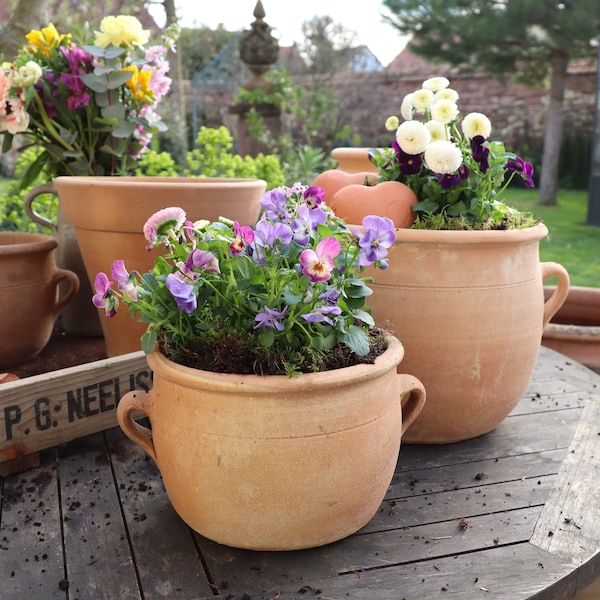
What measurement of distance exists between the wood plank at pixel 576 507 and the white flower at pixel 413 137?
73 cm

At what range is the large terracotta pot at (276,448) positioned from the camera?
104 cm

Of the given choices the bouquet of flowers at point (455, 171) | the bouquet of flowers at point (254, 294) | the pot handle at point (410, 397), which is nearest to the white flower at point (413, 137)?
the bouquet of flowers at point (455, 171)

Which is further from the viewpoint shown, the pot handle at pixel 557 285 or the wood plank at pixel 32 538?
the pot handle at pixel 557 285

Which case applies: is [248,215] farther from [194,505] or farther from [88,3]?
[88,3]

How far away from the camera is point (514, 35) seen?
8586 mm

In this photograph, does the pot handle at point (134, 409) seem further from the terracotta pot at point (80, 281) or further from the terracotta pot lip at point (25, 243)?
the terracotta pot at point (80, 281)

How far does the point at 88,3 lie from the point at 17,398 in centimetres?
847

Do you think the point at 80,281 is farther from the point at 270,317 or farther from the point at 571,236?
the point at 571,236

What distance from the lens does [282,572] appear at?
3.59ft

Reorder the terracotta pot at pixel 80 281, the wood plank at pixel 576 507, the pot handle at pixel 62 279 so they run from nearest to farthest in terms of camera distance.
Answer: the wood plank at pixel 576 507 → the pot handle at pixel 62 279 → the terracotta pot at pixel 80 281

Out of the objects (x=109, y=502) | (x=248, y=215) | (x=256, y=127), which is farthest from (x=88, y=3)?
(x=109, y=502)

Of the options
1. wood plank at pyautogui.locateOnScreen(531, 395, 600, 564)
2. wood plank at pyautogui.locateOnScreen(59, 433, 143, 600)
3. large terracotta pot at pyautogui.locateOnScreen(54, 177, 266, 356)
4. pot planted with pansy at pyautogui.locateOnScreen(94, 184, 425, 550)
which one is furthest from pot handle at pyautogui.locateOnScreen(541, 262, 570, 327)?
wood plank at pyautogui.locateOnScreen(59, 433, 143, 600)

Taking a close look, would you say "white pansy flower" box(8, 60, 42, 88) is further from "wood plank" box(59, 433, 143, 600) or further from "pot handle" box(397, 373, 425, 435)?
"pot handle" box(397, 373, 425, 435)

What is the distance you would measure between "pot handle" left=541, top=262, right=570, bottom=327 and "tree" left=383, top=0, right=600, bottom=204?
7.61 meters
